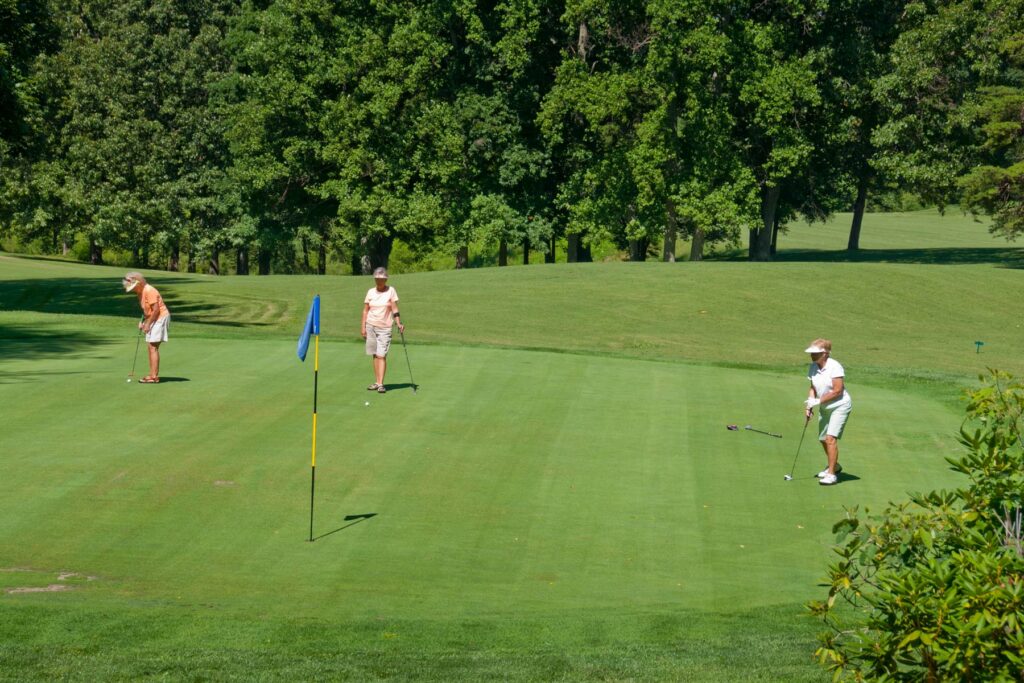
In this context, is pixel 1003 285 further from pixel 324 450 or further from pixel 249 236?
pixel 324 450

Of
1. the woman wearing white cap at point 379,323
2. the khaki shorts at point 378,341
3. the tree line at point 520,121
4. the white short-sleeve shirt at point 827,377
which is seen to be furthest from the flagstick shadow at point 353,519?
the tree line at point 520,121

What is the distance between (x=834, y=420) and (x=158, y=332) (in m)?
10.3

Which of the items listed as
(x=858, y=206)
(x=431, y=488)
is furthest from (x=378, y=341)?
(x=858, y=206)

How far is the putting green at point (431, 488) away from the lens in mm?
10961

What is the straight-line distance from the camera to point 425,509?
12.9 m

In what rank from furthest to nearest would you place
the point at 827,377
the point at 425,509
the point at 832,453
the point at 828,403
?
the point at 827,377 → the point at 828,403 → the point at 832,453 → the point at 425,509

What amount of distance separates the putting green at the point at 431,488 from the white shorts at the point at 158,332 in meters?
0.61

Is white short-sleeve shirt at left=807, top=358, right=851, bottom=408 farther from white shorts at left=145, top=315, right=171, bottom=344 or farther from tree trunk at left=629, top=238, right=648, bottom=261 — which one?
tree trunk at left=629, top=238, right=648, bottom=261

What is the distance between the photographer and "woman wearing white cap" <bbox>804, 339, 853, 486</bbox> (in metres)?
14.8

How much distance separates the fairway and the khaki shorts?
25.0 inches

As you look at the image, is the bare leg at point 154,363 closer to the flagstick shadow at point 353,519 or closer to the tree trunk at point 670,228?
the flagstick shadow at point 353,519

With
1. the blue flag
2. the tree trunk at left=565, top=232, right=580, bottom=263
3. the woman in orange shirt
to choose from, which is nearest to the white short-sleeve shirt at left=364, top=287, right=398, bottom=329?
the woman in orange shirt

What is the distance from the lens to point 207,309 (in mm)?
42188

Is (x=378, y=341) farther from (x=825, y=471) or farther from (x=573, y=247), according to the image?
(x=573, y=247)
